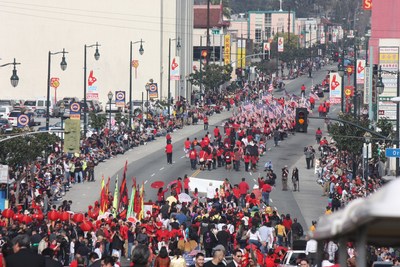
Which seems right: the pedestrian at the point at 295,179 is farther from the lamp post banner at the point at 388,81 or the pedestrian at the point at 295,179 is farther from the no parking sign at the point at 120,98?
the no parking sign at the point at 120,98

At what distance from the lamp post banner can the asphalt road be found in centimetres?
450

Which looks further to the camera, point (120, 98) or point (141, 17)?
point (141, 17)

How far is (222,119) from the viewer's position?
293 ft

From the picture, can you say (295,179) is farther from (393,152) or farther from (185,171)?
(393,152)

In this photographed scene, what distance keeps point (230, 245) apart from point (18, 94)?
249 feet

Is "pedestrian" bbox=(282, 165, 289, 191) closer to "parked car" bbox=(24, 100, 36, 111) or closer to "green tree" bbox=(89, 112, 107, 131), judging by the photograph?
"green tree" bbox=(89, 112, 107, 131)

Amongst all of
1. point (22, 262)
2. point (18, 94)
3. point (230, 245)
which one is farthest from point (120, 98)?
point (22, 262)

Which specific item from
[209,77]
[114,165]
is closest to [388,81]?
[114,165]

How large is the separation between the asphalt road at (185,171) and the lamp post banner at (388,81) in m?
4.50

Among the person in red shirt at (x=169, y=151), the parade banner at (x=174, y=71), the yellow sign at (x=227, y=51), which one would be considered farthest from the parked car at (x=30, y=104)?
the yellow sign at (x=227, y=51)

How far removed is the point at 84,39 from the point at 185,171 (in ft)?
148

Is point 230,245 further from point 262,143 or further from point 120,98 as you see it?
point 120,98

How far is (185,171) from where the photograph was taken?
58.3 m

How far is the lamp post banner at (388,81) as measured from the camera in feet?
203
